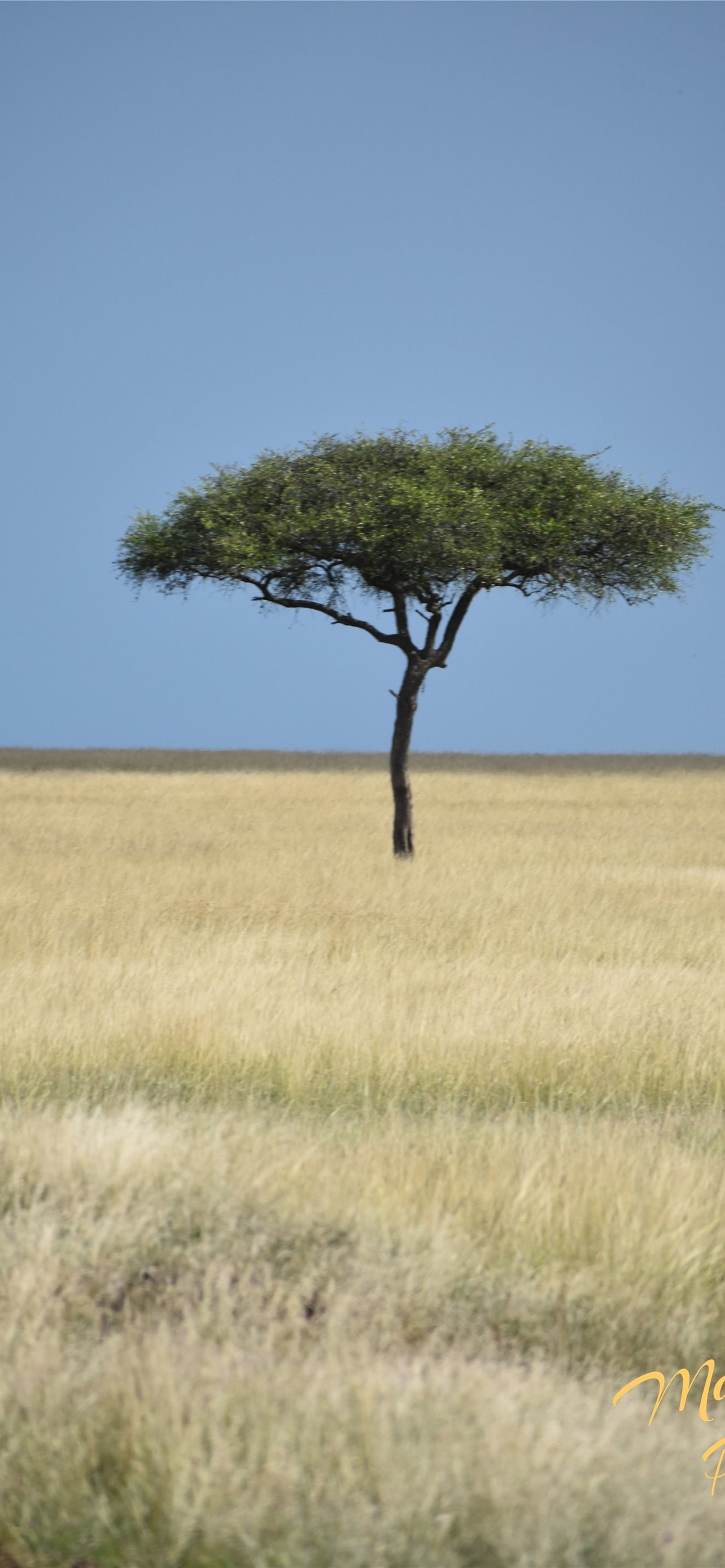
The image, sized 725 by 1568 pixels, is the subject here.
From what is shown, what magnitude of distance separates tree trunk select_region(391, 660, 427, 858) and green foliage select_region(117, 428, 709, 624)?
3.28 ft

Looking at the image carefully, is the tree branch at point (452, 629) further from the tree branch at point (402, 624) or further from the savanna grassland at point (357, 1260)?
the savanna grassland at point (357, 1260)

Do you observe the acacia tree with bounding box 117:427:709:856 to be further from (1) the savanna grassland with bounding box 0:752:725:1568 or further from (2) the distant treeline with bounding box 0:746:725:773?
(2) the distant treeline with bounding box 0:746:725:773

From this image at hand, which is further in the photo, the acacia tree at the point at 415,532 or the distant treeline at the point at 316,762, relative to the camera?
the distant treeline at the point at 316,762

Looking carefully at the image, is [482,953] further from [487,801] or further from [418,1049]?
[487,801]

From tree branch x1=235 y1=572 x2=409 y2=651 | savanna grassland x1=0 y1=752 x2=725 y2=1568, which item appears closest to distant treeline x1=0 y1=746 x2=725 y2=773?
tree branch x1=235 y1=572 x2=409 y2=651

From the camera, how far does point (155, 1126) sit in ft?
21.1

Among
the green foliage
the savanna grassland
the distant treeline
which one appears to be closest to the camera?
the savanna grassland

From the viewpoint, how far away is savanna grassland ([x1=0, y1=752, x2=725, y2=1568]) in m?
3.33

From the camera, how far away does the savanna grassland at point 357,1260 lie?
10.9 feet

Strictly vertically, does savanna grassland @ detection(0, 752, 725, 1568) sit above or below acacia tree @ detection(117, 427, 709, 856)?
below

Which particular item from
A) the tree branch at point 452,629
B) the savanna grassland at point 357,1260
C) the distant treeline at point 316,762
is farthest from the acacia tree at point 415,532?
the distant treeline at point 316,762

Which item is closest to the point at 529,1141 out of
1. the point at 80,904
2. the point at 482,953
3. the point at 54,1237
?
the point at 54,1237

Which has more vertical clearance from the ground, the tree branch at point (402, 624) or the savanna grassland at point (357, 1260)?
the tree branch at point (402, 624)

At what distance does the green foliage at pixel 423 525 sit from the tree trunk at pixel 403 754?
100cm
